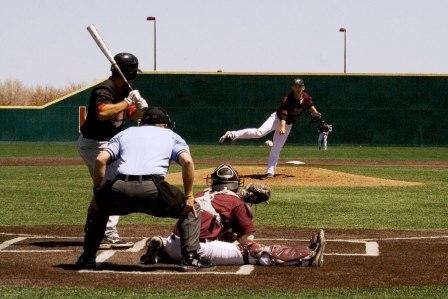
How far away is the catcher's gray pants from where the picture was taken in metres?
8.73

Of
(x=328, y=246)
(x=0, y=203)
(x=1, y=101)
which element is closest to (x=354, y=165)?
(x=0, y=203)

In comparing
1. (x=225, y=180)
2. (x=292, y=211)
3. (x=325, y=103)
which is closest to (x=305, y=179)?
(x=292, y=211)

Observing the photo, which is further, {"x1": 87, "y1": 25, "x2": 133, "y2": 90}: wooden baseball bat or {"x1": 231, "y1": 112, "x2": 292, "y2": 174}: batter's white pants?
{"x1": 231, "y1": 112, "x2": 292, "y2": 174}: batter's white pants

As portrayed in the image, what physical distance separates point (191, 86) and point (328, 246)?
1557 inches

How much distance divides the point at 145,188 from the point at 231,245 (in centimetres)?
119

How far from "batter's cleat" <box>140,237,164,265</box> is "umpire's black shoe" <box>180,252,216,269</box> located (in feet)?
1.24

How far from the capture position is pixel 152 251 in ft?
31.1

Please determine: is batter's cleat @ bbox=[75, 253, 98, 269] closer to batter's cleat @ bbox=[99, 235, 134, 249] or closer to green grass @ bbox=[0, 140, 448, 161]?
batter's cleat @ bbox=[99, 235, 134, 249]

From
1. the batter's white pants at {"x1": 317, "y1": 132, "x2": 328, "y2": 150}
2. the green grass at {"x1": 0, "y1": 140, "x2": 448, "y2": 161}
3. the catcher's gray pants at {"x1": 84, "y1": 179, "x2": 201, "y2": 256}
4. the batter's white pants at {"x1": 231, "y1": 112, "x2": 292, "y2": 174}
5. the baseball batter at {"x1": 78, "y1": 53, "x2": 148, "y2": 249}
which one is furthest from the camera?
the batter's white pants at {"x1": 317, "y1": 132, "x2": 328, "y2": 150}

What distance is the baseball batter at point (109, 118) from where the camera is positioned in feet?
34.1

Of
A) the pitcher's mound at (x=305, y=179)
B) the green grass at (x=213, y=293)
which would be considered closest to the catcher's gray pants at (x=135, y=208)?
the green grass at (x=213, y=293)

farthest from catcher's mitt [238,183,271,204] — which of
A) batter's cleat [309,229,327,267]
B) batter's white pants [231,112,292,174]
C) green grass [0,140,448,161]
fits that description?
green grass [0,140,448,161]

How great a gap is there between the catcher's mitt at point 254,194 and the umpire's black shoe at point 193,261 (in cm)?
87

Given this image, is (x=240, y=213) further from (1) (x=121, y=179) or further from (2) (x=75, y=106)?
(2) (x=75, y=106)
